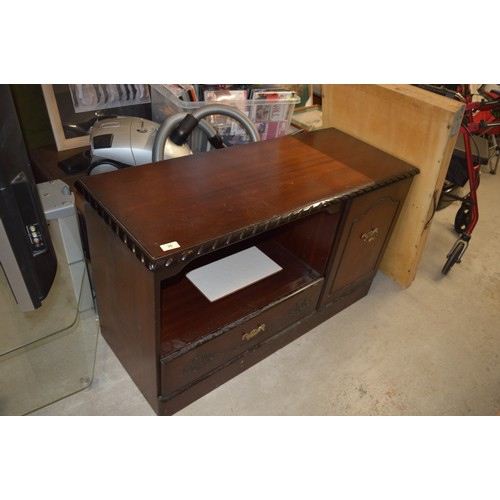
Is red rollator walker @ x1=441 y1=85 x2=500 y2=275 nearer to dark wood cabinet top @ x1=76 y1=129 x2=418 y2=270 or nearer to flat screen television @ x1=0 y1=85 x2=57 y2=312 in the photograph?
dark wood cabinet top @ x1=76 y1=129 x2=418 y2=270

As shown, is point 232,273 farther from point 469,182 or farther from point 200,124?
point 469,182

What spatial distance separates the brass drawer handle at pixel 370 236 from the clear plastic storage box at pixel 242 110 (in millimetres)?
675

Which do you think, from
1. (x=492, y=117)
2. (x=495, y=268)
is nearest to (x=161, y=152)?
(x=495, y=268)

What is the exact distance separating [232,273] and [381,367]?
0.68 m

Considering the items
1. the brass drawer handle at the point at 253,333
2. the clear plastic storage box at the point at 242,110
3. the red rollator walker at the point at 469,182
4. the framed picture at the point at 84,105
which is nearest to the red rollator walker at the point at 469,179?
the red rollator walker at the point at 469,182

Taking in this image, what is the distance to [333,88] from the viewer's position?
165 cm

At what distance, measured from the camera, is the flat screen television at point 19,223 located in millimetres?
715

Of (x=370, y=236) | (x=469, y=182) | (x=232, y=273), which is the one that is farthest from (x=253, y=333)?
(x=469, y=182)

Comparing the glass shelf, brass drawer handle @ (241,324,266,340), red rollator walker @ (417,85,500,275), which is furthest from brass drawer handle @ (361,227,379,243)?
the glass shelf

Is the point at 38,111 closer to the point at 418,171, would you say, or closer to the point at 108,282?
the point at 108,282

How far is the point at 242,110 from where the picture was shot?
5.48 ft

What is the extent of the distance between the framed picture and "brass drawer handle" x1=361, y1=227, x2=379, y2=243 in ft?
3.60

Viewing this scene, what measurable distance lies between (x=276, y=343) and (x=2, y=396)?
907 millimetres

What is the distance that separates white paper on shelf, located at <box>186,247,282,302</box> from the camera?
126 centimetres
